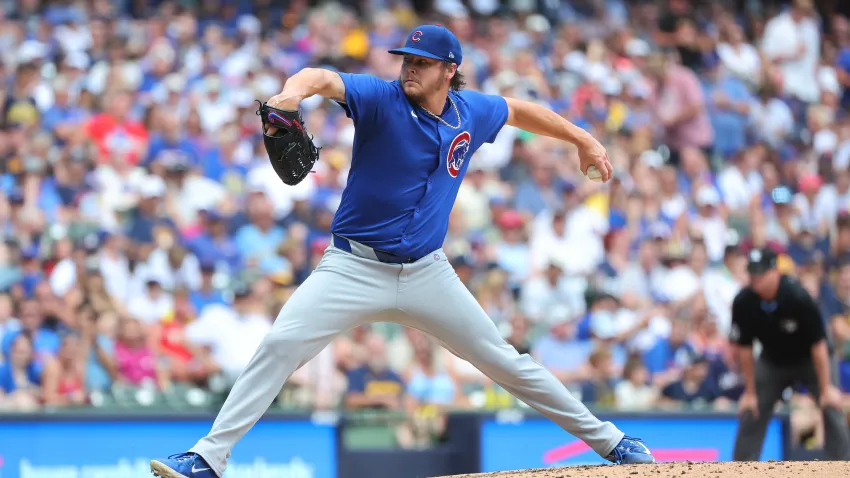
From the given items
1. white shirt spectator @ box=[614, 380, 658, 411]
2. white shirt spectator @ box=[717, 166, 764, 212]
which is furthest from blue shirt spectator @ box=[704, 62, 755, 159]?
white shirt spectator @ box=[614, 380, 658, 411]

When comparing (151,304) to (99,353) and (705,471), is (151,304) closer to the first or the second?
Result: (99,353)

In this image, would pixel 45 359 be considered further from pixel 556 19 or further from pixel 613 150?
pixel 556 19

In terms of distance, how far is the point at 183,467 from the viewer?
505 cm

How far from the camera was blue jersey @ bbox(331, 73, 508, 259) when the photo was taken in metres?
5.25

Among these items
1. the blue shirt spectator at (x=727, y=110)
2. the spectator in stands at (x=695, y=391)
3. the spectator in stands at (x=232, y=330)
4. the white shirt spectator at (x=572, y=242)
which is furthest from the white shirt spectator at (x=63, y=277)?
the blue shirt spectator at (x=727, y=110)

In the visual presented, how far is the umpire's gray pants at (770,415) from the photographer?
7.99 m

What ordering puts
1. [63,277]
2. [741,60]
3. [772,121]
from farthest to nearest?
[741,60] → [772,121] → [63,277]

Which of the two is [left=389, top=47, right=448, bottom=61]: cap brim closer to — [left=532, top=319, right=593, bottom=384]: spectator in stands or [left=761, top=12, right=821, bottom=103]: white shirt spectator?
[left=532, top=319, right=593, bottom=384]: spectator in stands

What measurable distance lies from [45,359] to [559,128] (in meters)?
5.41

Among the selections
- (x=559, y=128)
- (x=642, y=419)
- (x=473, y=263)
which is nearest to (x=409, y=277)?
(x=559, y=128)

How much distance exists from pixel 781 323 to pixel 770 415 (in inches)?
25.2

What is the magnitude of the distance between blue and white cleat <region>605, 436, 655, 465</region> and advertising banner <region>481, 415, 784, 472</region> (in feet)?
12.4

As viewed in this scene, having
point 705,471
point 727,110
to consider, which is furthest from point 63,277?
point 727,110

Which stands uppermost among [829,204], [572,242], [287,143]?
[829,204]
